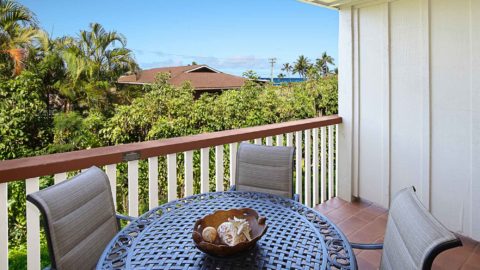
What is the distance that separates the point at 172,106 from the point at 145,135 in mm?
934

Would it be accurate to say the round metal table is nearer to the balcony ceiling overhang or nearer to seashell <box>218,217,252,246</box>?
seashell <box>218,217,252,246</box>

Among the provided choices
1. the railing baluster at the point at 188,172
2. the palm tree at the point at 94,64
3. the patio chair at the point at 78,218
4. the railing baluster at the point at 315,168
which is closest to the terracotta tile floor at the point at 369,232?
the railing baluster at the point at 315,168

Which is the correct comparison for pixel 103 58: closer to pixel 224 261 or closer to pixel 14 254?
pixel 14 254

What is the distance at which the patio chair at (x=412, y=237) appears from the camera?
96 cm

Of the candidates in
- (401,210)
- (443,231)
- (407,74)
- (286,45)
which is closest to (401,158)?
(407,74)

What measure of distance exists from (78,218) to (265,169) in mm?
1216

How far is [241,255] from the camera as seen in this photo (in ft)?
4.03

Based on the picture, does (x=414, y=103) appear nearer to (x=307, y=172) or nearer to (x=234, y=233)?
(x=307, y=172)

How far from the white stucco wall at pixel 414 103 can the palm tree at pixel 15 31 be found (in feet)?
37.5

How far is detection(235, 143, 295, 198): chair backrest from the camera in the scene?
2.19m

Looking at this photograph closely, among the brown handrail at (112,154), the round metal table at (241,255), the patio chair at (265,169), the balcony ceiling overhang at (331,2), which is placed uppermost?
the balcony ceiling overhang at (331,2)

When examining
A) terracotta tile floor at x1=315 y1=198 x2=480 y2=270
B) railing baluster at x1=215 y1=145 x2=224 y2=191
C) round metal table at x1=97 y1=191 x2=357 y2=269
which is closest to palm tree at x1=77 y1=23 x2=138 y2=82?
railing baluster at x1=215 y1=145 x2=224 y2=191

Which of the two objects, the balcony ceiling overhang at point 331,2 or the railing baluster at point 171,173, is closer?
the railing baluster at point 171,173

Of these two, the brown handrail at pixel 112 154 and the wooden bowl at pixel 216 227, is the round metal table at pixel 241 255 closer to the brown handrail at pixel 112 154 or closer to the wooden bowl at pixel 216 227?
the wooden bowl at pixel 216 227
